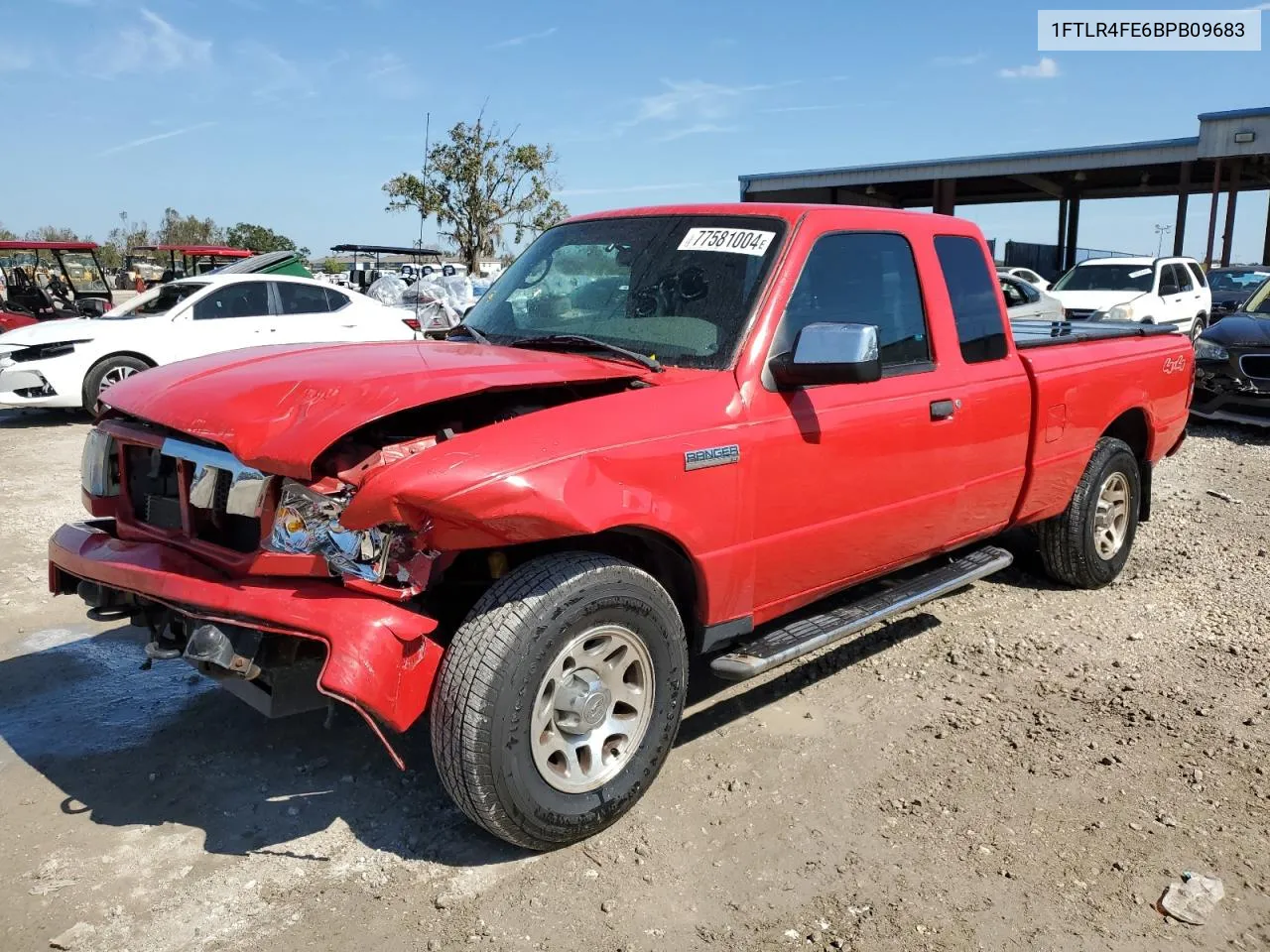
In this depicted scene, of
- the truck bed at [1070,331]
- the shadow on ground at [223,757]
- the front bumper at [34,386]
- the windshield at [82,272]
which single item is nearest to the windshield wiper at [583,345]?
the shadow on ground at [223,757]

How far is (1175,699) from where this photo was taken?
424 centimetres

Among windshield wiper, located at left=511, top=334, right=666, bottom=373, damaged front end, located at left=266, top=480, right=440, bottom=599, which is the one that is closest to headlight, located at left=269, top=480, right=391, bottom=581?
damaged front end, located at left=266, top=480, right=440, bottom=599

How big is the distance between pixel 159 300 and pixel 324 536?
998 centimetres

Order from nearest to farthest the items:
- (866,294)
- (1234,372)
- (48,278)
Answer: (866,294) → (1234,372) → (48,278)

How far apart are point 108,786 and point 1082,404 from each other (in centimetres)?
463

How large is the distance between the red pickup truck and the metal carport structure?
1052 inches

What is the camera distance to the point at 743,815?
3.31 m

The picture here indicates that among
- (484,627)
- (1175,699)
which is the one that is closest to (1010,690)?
(1175,699)

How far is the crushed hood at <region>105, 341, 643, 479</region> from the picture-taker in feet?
9.25

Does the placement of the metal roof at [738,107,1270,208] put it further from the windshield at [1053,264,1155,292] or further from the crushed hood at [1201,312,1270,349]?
the crushed hood at [1201,312,1270,349]

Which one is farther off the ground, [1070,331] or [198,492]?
[1070,331]

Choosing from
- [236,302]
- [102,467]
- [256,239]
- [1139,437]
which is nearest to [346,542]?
[102,467]

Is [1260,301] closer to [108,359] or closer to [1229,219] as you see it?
[108,359]

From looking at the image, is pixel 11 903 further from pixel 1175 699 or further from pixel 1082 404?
pixel 1082 404
